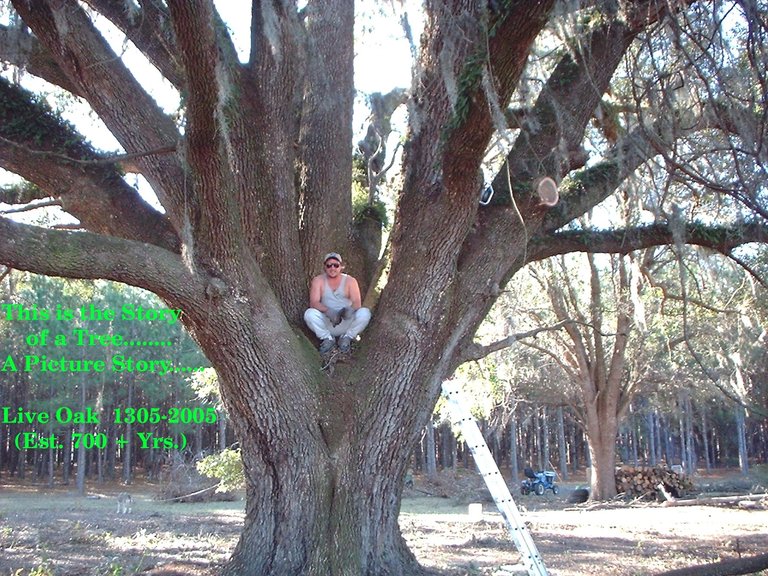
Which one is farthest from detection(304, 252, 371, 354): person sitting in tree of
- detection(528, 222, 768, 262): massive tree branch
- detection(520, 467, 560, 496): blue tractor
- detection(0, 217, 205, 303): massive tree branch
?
detection(520, 467, 560, 496): blue tractor

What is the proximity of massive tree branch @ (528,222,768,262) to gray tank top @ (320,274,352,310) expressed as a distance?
1.73 meters

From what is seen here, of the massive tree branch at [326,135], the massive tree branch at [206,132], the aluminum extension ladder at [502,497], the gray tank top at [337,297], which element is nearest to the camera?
the massive tree branch at [206,132]

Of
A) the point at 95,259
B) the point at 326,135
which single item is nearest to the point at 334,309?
the point at 326,135

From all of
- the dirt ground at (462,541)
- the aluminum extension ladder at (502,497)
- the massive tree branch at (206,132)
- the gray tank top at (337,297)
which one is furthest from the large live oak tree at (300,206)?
the dirt ground at (462,541)

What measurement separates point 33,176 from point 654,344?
14467mm

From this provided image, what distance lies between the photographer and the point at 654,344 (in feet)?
52.7

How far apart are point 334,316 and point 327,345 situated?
34 centimetres

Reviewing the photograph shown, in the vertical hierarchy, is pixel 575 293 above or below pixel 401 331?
above

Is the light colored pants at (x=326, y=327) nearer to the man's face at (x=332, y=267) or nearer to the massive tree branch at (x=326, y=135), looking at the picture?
the man's face at (x=332, y=267)

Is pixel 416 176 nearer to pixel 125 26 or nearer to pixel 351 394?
pixel 351 394

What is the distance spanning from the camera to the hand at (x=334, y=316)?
17.1 ft

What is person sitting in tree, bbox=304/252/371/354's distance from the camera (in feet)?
16.4

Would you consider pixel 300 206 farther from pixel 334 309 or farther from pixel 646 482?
pixel 646 482

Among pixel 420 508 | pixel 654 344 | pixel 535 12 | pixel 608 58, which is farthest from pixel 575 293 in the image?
pixel 535 12
